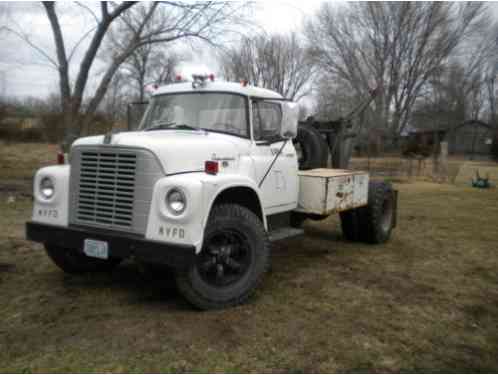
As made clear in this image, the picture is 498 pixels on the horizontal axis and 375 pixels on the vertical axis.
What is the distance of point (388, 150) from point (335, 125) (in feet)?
82.1

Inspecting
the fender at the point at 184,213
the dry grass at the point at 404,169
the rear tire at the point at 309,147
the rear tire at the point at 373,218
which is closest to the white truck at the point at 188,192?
the fender at the point at 184,213

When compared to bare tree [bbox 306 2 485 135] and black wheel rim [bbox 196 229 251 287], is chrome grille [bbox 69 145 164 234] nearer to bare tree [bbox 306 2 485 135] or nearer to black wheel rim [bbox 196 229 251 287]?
black wheel rim [bbox 196 229 251 287]

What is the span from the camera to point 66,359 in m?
3.17

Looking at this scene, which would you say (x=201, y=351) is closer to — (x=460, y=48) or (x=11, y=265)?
(x=11, y=265)

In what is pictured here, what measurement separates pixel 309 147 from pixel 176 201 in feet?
11.7

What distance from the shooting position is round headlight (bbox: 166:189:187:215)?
372 centimetres

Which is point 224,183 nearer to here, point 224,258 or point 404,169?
point 224,258

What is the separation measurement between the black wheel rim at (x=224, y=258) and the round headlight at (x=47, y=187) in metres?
1.68

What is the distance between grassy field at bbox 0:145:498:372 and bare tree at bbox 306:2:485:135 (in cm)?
3088

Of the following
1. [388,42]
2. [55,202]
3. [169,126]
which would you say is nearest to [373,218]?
[169,126]

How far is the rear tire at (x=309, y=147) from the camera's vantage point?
6.83 m

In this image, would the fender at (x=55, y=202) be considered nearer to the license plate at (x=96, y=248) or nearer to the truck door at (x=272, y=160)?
the license plate at (x=96, y=248)

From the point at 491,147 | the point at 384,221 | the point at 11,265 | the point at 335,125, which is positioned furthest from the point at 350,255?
the point at 491,147

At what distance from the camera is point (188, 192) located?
368 cm
